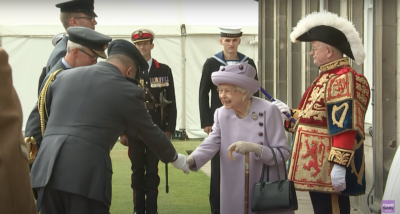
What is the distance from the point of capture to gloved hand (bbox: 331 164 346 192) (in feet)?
16.5

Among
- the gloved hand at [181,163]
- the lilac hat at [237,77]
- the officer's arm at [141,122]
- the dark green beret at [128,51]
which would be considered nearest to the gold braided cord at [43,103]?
the dark green beret at [128,51]

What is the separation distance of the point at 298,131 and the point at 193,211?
9.72 feet

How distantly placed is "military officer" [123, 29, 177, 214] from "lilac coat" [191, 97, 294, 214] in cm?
254

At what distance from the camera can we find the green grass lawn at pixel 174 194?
27.1 ft

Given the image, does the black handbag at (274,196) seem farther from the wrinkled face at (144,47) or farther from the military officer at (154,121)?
the wrinkled face at (144,47)

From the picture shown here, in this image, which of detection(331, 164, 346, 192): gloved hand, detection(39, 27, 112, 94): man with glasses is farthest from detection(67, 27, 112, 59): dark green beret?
detection(331, 164, 346, 192): gloved hand

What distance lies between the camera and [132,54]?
14.8 ft

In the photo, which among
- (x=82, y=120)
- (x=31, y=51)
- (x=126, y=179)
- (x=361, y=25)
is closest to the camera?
(x=82, y=120)

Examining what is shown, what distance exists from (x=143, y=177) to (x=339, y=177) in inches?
124

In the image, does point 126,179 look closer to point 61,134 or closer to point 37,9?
point 61,134

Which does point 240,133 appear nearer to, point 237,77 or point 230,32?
point 237,77

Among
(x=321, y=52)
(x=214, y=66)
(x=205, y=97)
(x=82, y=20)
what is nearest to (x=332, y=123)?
(x=321, y=52)

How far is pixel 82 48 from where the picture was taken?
201 inches

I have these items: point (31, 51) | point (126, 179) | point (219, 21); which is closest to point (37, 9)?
point (31, 51)
